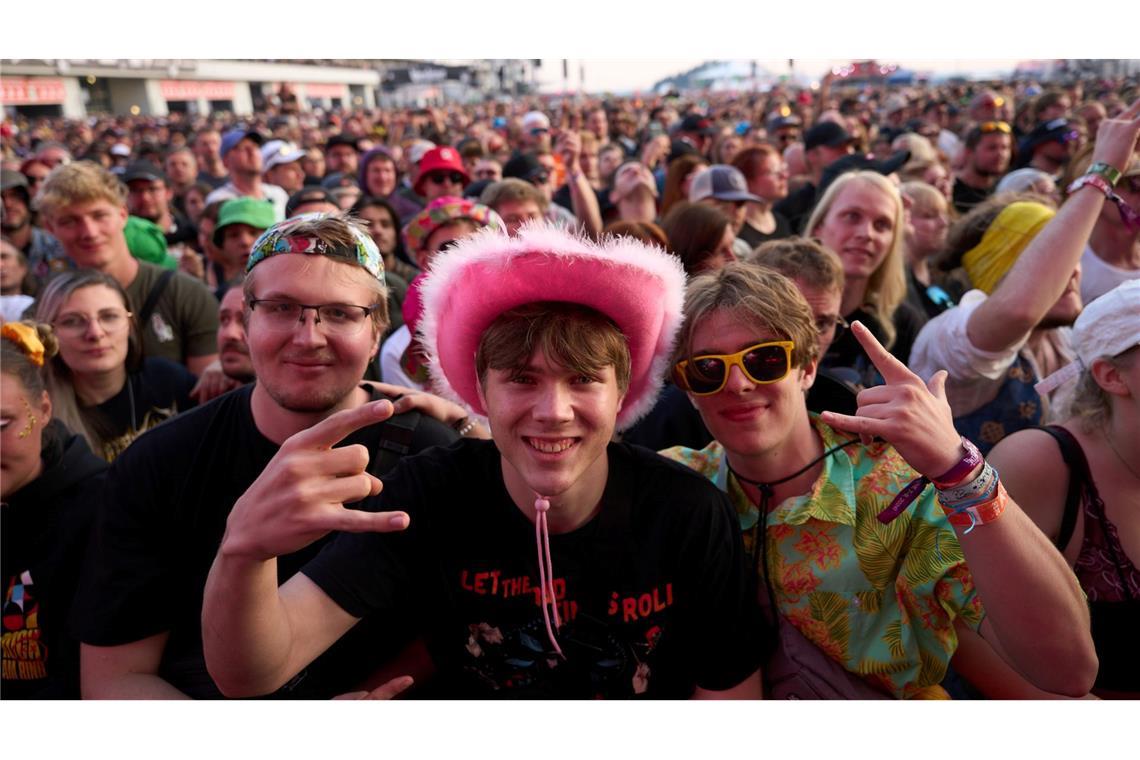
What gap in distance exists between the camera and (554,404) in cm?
163

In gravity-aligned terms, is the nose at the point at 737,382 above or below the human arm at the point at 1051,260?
below

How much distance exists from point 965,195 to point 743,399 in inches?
239

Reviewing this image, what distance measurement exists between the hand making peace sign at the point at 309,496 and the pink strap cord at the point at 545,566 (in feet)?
1.31

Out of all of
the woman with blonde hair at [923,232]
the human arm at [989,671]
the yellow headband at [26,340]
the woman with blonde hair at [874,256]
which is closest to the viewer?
the human arm at [989,671]

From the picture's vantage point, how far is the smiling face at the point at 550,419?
5.35ft

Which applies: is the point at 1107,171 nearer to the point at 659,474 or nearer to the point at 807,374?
the point at 807,374

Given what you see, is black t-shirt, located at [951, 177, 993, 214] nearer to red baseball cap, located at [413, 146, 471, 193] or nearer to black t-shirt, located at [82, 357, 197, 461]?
red baseball cap, located at [413, 146, 471, 193]

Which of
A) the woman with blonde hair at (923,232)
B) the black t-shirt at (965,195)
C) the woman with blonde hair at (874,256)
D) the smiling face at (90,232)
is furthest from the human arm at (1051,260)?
the black t-shirt at (965,195)

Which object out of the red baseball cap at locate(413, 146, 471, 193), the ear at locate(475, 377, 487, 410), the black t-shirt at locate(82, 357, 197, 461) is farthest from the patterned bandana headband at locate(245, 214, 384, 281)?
the red baseball cap at locate(413, 146, 471, 193)

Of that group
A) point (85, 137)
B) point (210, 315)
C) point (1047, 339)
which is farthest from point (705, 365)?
point (85, 137)

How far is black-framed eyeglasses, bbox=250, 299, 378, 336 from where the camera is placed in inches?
82.3

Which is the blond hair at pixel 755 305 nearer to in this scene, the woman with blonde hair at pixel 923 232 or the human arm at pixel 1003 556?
the human arm at pixel 1003 556

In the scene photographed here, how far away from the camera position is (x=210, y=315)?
4008mm

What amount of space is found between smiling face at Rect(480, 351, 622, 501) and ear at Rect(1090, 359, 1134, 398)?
1253 mm
